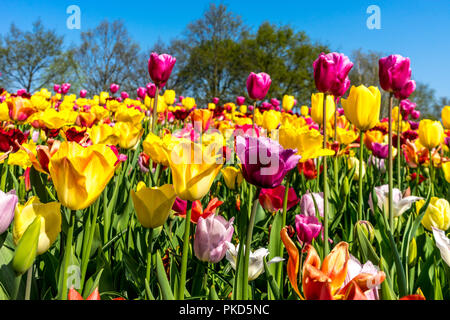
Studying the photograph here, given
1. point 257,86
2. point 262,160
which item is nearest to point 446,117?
point 257,86

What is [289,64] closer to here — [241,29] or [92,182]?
[241,29]

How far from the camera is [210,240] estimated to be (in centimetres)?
77

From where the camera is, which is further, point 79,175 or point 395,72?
point 395,72

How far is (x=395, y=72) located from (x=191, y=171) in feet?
2.34

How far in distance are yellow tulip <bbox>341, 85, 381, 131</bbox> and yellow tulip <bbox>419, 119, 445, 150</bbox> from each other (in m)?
0.95

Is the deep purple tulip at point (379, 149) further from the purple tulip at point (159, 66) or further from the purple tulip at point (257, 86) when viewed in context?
the purple tulip at point (159, 66)

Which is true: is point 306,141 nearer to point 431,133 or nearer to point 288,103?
point 431,133

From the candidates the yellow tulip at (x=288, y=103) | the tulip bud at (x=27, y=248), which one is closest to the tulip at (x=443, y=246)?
the tulip bud at (x=27, y=248)

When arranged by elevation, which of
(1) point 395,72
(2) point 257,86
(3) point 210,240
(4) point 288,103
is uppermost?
(4) point 288,103

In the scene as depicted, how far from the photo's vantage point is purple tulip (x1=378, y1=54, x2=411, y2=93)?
962 millimetres

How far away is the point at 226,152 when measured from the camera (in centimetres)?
128

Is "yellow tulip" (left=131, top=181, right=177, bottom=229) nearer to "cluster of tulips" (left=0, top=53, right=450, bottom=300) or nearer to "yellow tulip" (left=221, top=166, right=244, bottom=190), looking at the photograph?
"cluster of tulips" (left=0, top=53, right=450, bottom=300)

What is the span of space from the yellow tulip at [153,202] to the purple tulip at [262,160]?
15 cm

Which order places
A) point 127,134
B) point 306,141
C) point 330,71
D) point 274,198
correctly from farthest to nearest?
1. point 127,134
2. point 274,198
3. point 330,71
4. point 306,141
